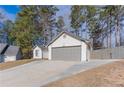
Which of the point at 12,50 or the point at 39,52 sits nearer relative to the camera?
the point at 12,50

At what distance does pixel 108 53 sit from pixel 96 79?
10806mm

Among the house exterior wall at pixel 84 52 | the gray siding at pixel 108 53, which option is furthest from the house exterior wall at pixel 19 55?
the gray siding at pixel 108 53

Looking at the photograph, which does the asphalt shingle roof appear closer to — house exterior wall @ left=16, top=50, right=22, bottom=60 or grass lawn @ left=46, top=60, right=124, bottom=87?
house exterior wall @ left=16, top=50, right=22, bottom=60

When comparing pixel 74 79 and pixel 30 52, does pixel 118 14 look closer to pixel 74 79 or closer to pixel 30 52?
pixel 30 52

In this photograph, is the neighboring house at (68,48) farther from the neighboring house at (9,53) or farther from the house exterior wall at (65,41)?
the neighboring house at (9,53)

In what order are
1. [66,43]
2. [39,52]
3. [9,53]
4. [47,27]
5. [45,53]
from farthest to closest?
[66,43]
[45,53]
[9,53]
[39,52]
[47,27]

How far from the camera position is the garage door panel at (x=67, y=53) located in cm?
2136

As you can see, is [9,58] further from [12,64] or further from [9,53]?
[12,64]

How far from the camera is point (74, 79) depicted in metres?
12.7

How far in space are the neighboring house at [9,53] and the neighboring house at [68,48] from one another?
3731 mm

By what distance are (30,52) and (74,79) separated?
614 centimetres

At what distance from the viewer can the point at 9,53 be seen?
18875 millimetres

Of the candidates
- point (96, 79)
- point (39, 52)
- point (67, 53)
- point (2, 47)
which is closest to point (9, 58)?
point (2, 47)

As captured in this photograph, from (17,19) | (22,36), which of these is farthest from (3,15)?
(22,36)
